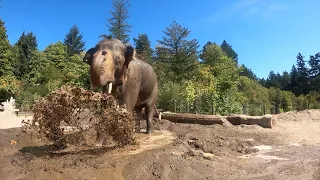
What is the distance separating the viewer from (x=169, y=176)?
446 cm

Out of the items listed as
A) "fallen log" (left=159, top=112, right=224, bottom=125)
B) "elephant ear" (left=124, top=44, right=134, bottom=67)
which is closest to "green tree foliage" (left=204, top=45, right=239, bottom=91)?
"fallen log" (left=159, top=112, right=224, bottom=125)

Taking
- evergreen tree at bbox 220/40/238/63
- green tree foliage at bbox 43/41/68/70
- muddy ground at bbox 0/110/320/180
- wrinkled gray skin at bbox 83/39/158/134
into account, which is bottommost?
muddy ground at bbox 0/110/320/180

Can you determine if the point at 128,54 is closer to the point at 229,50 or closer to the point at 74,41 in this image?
the point at 74,41

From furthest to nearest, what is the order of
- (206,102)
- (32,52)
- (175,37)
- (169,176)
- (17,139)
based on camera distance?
(32,52) < (175,37) < (206,102) < (17,139) < (169,176)

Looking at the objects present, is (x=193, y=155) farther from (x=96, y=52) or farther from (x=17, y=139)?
(x=17, y=139)

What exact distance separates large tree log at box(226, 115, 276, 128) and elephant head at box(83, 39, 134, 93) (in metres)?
6.87

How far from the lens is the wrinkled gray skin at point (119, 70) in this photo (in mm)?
5676

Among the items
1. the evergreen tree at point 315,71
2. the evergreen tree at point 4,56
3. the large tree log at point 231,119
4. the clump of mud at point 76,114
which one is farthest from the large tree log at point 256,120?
the evergreen tree at point 315,71

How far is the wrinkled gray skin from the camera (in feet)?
18.6

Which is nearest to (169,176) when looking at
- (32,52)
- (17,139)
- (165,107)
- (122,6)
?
(17,139)

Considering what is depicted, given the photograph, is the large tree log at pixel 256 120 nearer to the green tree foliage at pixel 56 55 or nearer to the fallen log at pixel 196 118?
the fallen log at pixel 196 118

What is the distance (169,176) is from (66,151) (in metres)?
2.35

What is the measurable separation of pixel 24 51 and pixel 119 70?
44421mm

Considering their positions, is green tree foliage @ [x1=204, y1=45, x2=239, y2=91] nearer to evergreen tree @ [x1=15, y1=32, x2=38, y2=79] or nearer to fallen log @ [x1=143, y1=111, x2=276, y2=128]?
fallen log @ [x1=143, y1=111, x2=276, y2=128]
